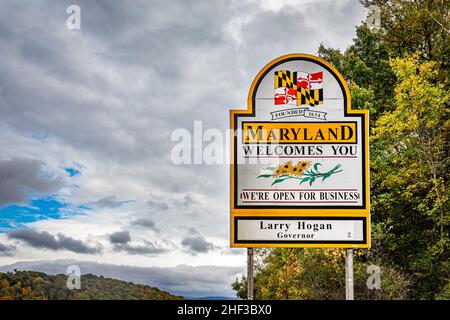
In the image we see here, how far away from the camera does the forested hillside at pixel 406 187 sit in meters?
22.2

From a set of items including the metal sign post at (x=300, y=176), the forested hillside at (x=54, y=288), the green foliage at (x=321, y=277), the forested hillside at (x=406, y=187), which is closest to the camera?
the metal sign post at (x=300, y=176)

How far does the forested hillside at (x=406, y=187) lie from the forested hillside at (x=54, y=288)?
11614mm

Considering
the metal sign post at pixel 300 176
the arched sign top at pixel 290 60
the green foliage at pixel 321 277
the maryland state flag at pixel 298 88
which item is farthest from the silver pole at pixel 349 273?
the green foliage at pixel 321 277

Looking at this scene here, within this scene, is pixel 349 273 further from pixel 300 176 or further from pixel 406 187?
pixel 406 187

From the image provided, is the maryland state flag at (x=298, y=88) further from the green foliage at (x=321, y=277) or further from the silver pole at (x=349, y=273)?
the green foliage at (x=321, y=277)

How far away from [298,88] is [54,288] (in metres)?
5.65

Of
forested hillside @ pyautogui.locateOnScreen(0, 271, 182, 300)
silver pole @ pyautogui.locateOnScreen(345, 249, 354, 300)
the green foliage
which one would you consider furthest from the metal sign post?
the green foliage

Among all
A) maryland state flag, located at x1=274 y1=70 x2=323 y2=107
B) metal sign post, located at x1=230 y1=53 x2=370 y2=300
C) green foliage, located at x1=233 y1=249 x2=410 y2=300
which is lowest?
green foliage, located at x1=233 y1=249 x2=410 y2=300

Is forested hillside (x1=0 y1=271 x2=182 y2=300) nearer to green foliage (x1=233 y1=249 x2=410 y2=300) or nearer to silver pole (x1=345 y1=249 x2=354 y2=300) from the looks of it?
silver pole (x1=345 y1=249 x2=354 y2=300)

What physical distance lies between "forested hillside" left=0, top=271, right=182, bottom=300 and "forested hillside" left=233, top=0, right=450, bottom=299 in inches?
457

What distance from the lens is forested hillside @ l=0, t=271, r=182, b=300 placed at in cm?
1036

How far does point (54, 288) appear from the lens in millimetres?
10477
